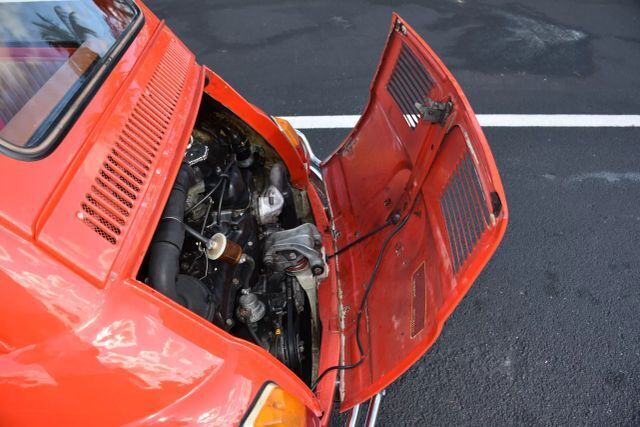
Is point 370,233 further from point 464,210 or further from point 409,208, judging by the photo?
point 464,210

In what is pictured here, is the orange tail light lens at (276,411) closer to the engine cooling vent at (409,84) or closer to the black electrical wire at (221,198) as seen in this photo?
the black electrical wire at (221,198)

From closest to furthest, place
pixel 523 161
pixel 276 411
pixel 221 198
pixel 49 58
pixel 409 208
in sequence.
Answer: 1. pixel 276 411
2. pixel 49 58
3. pixel 409 208
4. pixel 221 198
5. pixel 523 161

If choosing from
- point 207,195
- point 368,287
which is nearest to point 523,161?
point 368,287

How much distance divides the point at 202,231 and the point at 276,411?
994 mm

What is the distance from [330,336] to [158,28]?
178 cm

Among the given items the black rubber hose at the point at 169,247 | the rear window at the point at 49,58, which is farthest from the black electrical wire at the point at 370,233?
the rear window at the point at 49,58

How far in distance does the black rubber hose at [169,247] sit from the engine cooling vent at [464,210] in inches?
40.7

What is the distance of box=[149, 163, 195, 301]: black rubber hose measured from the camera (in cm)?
158

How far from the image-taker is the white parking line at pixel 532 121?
4.20 m

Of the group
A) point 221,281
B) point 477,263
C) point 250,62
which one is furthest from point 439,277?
point 250,62

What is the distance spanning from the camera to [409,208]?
206cm

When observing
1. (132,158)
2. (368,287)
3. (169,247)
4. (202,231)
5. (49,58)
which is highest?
(49,58)

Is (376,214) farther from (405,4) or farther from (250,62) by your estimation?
(405,4)

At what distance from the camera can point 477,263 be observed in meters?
1.35
